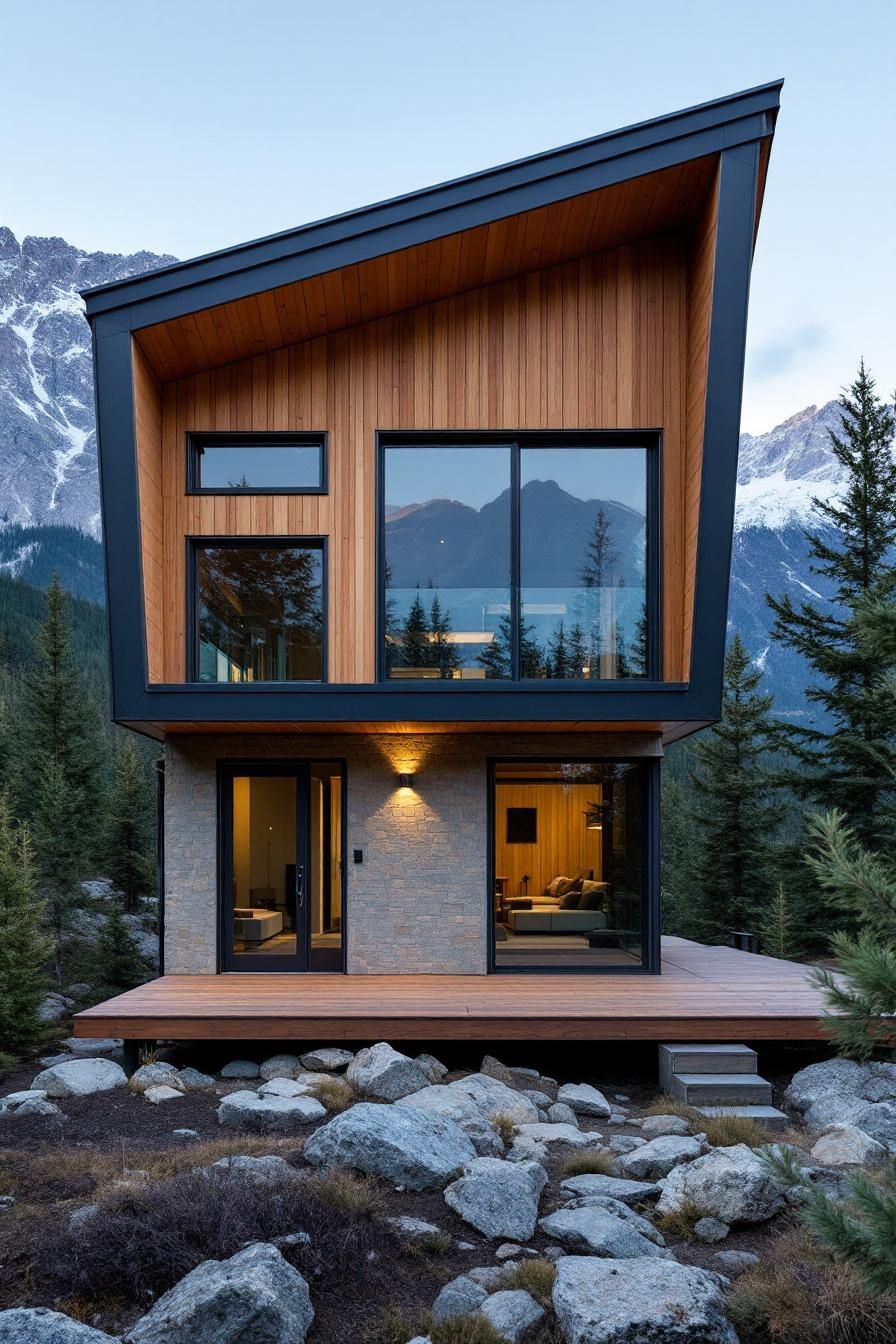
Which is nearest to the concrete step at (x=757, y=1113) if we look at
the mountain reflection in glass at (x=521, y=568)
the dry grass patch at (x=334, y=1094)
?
the dry grass patch at (x=334, y=1094)

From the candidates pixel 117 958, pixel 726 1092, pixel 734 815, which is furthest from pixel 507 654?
pixel 734 815

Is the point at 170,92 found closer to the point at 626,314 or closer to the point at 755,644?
the point at 626,314

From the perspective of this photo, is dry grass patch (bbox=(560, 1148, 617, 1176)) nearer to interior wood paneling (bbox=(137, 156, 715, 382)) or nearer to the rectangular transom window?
the rectangular transom window

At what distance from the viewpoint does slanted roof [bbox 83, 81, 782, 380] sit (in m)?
8.52

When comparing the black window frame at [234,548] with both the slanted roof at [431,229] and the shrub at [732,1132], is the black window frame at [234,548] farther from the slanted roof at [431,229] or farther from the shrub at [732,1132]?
the shrub at [732,1132]

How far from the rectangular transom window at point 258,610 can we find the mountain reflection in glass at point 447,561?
2.61 ft

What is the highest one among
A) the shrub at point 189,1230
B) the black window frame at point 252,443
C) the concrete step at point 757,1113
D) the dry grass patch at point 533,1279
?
the black window frame at point 252,443

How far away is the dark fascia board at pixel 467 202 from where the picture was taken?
854cm

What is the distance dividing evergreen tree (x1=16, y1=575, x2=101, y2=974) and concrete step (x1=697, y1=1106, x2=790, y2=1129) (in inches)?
709

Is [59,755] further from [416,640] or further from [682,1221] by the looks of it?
[682,1221]

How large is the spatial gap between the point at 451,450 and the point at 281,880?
4856 millimetres

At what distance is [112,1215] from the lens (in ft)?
13.3

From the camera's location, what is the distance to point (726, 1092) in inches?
276

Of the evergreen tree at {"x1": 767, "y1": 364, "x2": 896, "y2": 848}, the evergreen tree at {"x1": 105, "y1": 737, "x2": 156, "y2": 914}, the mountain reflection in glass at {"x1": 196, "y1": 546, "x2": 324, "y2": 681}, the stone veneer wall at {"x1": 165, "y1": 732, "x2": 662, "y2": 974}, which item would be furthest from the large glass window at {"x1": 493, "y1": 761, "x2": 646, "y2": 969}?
the evergreen tree at {"x1": 105, "y1": 737, "x2": 156, "y2": 914}
